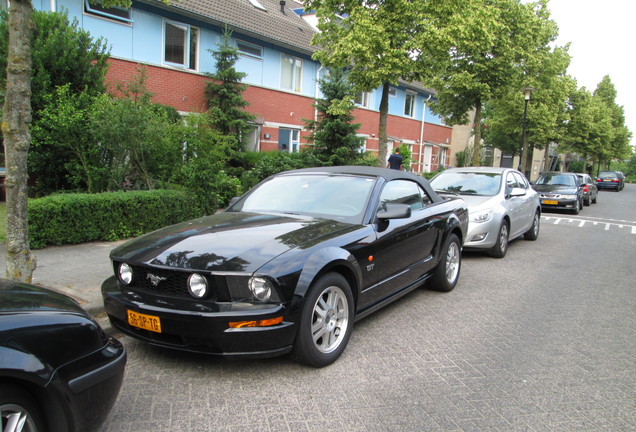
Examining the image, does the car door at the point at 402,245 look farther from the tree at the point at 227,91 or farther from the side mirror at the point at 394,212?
the tree at the point at 227,91

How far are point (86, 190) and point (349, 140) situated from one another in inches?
379

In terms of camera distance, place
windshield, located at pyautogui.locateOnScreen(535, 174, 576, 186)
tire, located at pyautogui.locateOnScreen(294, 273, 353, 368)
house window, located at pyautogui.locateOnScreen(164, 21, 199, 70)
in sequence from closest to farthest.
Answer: tire, located at pyautogui.locateOnScreen(294, 273, 353, 368) < house window, located at pyautogui.locateOnScreen(164, 21, 199, 70) < windshield, located at pyautogui.locateOnScreen(535, 174, 576, 186)

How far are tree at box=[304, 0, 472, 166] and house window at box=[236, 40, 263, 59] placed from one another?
599 centimetres

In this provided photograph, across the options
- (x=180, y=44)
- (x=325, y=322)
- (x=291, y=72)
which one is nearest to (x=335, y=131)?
(x=291, y=72)

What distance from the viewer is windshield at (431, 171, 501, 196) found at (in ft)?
29.3

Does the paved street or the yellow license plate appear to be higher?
the yellow license plate

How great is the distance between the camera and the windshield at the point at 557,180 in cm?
1800

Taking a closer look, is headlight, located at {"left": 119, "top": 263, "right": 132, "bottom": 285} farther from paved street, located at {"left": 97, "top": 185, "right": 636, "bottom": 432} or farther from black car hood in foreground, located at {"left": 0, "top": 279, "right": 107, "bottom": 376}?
black car hood in foreground, located at {"left": 0, "top": 279, "right": 107, "bottom": 376}

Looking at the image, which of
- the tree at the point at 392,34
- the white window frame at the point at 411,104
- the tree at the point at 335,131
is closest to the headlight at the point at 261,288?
the tree at the point at 392,34

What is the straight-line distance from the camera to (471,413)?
10.0 feet

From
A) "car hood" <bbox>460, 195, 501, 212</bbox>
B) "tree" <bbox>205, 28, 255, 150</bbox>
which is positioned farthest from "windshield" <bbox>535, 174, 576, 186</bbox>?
"tree" <bbox>205, 28, 255, 150</bbox>

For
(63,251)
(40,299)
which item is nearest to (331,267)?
(40,299)

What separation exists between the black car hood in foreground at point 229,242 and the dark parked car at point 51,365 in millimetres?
943

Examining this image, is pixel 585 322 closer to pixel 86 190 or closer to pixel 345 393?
pixel 345 393
